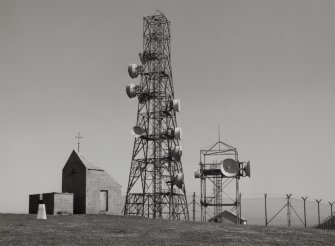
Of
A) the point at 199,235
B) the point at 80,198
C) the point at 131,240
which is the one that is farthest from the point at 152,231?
the point at 80,198

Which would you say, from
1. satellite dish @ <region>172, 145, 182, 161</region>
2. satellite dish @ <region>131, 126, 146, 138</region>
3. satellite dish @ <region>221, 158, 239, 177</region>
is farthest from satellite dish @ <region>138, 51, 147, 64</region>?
satellite dish @ <region>221, 158, 239, 177</region>

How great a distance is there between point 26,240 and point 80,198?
76.1 ft

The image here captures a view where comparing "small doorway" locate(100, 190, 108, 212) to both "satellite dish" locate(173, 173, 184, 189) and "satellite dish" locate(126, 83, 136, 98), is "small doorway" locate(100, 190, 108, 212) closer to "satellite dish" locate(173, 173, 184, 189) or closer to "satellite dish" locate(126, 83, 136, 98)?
"satellite dish" locate(173, 173, 184, 189)

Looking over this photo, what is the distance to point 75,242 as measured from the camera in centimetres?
2008

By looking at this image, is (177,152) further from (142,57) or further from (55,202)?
(55,202)

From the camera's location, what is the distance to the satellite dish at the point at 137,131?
159ft

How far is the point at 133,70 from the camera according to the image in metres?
51.0

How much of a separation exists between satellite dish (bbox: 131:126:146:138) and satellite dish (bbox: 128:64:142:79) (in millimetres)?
5680

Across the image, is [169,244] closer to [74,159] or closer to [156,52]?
[74,159]

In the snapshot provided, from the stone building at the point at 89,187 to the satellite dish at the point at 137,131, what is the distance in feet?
16.1

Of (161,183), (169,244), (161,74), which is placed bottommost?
(169,244)

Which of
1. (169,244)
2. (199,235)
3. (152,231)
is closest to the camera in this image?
(169,244)

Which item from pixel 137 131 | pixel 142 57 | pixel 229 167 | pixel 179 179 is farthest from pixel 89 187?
pixel 142 57

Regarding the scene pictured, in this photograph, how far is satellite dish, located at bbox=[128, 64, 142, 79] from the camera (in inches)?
2008
